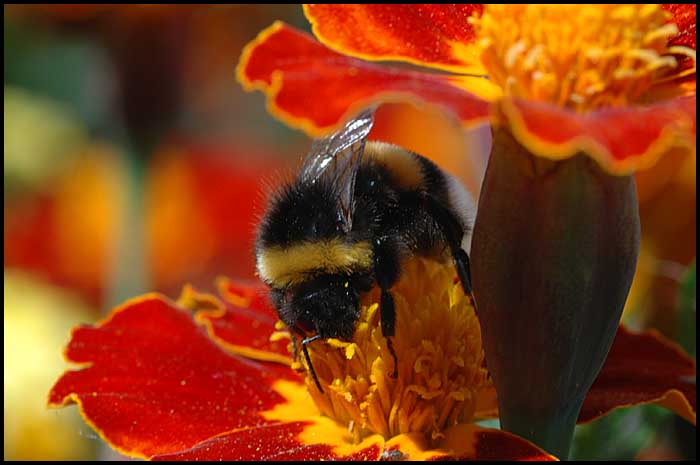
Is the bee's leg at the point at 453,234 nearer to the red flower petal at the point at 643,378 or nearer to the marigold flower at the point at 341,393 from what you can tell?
the marigold flower at the point at 341,393

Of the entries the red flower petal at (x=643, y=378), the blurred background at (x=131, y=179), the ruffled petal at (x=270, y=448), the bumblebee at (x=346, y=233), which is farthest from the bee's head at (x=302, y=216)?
the blurred background at (x=131, y=179)

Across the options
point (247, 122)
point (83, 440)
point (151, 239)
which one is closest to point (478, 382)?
point (83, 440)

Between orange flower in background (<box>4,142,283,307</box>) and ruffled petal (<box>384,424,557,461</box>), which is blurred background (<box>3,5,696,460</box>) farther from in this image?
ruffled petal (<box>384,424,557,461</box>)

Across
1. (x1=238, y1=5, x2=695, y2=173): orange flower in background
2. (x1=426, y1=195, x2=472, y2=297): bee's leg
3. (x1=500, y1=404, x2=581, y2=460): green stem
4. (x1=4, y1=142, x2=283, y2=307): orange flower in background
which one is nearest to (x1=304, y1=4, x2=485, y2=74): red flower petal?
(x1=238, y1=5, x2=695, y2=173): orange flower in background

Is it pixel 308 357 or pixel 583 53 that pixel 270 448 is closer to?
pixel 308 357

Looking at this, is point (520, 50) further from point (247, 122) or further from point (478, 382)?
point (247, 122)

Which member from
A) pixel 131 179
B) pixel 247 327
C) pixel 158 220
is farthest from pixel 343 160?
pixel 158 220
